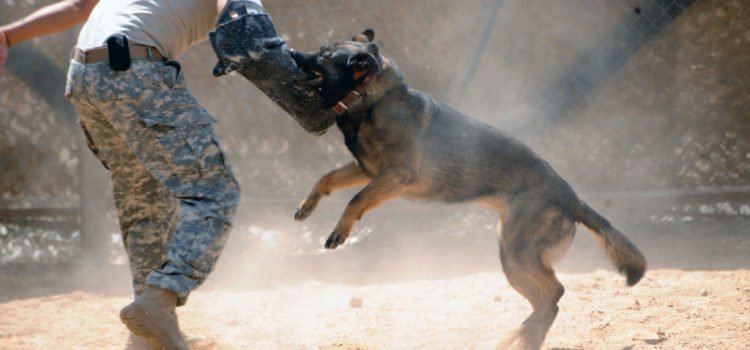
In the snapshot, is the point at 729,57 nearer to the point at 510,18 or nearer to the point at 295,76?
the point at 510,18

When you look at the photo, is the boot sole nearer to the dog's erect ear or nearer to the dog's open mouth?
the dog's open mouth

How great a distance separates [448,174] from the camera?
4355 millimetres

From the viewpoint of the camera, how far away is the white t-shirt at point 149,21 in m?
3.21

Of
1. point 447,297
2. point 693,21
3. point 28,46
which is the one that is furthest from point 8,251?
point 693,21

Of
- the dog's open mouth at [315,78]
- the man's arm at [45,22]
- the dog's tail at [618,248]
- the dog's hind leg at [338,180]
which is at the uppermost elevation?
the dog's tail at [618,248]

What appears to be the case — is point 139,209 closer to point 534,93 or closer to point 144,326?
point 144,326

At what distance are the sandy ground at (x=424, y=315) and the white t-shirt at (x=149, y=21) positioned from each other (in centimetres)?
170

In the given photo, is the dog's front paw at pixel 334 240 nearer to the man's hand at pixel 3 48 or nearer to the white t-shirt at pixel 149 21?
the white t-shirt at pixel 149 21

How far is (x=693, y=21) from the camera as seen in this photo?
253 inches

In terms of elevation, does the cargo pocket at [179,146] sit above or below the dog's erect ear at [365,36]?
below

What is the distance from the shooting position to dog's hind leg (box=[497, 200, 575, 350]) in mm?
4098

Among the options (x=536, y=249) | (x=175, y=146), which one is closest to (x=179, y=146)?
(x=175, y=146)

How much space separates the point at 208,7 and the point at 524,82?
4.04 m

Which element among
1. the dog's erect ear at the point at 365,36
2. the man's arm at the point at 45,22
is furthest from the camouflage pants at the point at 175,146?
the dog's erect ear at the point at 365,36
